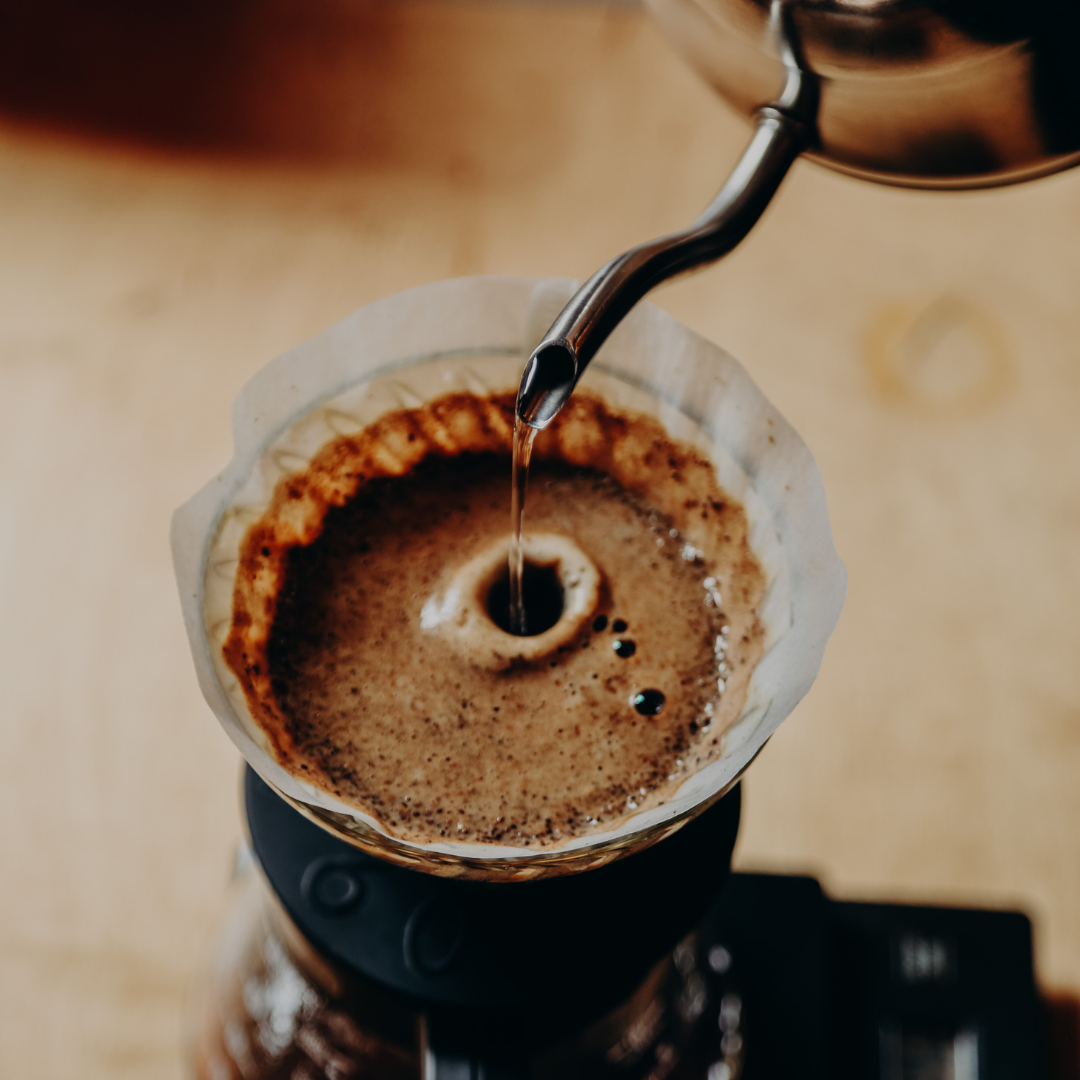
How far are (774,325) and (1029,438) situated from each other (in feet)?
0.86

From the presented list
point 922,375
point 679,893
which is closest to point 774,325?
point 922,375

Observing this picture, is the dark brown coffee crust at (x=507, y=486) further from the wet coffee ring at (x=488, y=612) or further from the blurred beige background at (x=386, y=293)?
the blurred beige background at (x=386, y=293)

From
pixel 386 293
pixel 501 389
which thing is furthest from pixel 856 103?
pixel 386 293

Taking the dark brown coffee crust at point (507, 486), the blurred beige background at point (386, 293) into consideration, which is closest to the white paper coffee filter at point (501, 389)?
the dark brown coffee crust at point (507, 486)

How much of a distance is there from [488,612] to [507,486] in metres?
0.10

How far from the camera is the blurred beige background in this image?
0.88m

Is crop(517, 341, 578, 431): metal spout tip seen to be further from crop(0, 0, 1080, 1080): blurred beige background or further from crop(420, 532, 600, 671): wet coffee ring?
crop(0, 0, 1080, 1080): blurred beige background

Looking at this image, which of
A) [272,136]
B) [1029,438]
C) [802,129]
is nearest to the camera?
[802,129]

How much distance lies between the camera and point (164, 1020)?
83cm

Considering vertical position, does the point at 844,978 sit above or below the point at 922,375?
below

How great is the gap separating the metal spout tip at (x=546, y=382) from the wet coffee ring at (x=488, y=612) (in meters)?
0.13

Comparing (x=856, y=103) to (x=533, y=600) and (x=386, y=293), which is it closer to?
(x=533, y=600)

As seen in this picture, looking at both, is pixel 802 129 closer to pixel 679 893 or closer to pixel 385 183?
pixel 679 893

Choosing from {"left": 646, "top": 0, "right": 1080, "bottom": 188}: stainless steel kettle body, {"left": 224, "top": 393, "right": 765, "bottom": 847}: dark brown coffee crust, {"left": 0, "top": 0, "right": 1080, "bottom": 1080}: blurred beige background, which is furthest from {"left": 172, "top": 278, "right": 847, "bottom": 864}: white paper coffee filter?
{"left": 0, "top": 0, "right": 1080, "bottom": 1080}: blurred beige background
